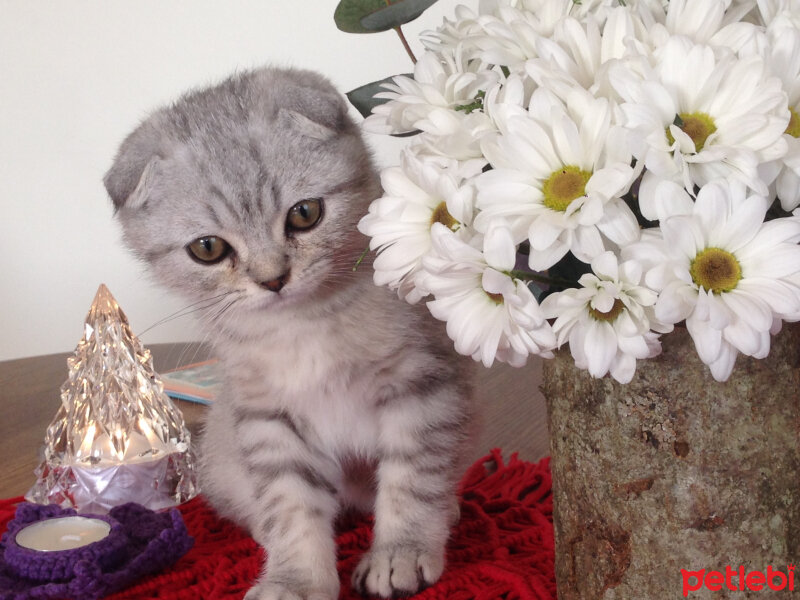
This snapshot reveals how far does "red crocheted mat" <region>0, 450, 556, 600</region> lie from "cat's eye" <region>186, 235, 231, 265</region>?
287mm

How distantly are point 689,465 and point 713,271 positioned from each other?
0.12 m

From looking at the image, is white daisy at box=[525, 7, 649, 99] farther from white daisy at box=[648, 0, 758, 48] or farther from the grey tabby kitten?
the grey tabby kitten

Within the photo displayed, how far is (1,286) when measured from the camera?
7.25ft

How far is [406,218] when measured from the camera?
0.49 metres

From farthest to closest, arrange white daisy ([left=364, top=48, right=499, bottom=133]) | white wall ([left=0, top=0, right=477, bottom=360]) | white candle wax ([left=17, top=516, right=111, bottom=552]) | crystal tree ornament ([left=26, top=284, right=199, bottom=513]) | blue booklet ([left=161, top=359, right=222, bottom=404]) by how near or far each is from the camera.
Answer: white wall ([left=0, top=0, right=477, bottom=360]) < blue booklet ([left=161, top=359, right=222, bottom=404]) < crystal tree ornament ([left=26, top=284, right=199, bottom=513]) < white candle wax ([left=17, top=516, right=111, bottom=552]) < white daisy ([left=364, top=48, right=499, bottom=133])

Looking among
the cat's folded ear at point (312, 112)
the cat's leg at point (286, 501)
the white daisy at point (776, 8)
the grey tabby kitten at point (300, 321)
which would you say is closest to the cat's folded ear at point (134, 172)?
the grey tabby kitten at point (300, 321)

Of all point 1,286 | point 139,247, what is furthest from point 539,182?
point 1,286

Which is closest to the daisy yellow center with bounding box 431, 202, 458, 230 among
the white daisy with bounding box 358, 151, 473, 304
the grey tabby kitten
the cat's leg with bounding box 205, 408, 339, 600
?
the white daisy with bounding box 358, 151, 473, 304

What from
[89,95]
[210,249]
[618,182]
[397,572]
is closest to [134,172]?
[210,249]

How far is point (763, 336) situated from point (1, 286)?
2.22 m

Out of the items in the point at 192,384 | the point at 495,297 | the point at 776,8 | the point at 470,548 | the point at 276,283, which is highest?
the point at 776,8

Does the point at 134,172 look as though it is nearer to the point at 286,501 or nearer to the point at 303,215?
the point at 303,215

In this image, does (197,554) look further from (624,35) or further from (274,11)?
(274,11)

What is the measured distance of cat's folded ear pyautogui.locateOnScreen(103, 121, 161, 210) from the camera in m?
0.80
